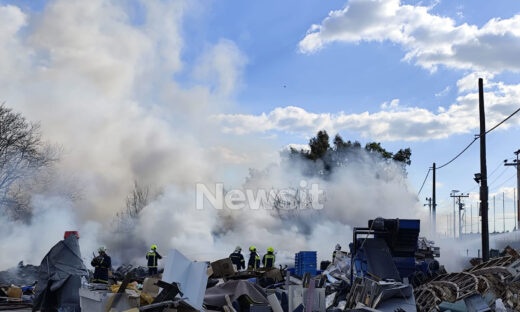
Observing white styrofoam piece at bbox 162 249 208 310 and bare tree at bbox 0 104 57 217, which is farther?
bare tree at bbox 0 104 57 217

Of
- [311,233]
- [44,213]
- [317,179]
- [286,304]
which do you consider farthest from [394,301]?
[317,179]

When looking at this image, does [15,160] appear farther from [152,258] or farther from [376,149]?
[376,149]

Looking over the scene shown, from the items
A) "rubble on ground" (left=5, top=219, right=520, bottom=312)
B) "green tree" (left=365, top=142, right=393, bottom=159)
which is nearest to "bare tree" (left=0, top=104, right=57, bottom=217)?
"rubble on ground" (left=5, top=219, right=520, bottom=312)

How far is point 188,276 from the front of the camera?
9.34 m

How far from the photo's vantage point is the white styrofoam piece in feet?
29.8

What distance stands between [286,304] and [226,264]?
3.49 m

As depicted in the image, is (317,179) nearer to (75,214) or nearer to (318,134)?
(318,134)

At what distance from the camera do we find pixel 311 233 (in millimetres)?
40906

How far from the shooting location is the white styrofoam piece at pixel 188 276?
29.8ft

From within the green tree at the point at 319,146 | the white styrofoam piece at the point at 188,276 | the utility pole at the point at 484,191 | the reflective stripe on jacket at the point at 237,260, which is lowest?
the reflective stripe on jacket at the point at 237,260

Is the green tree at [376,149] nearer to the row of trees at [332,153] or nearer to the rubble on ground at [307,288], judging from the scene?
the row of trees at [332,153]

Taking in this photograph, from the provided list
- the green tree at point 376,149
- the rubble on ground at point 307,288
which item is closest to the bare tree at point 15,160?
the rubble on ground at point 307,288

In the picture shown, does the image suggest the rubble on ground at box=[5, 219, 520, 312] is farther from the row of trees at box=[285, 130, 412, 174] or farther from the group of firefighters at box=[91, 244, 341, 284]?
the row of trees at box=[285, 130, 412, 174]

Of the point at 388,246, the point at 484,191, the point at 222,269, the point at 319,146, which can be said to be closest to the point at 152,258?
the point at 222,269
